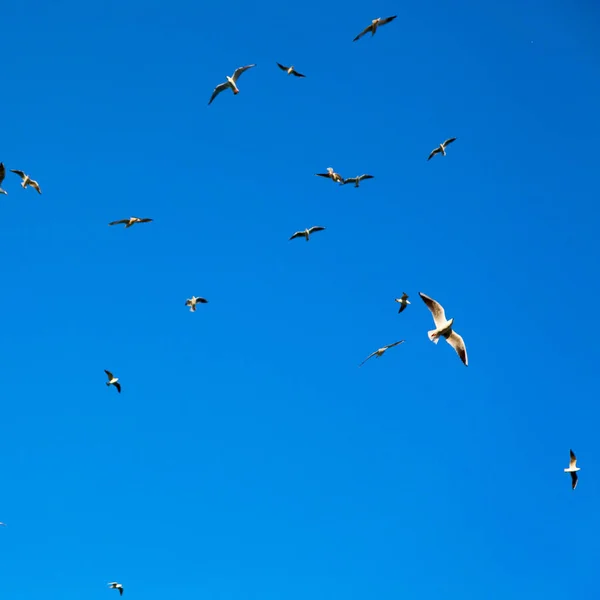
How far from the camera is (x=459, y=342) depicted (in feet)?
74.3

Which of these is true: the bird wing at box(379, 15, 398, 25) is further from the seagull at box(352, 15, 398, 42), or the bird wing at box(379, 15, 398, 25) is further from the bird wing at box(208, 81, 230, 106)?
the bird wing at box(208, 81, 230, 106)

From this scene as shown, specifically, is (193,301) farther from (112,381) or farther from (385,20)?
(385,20)

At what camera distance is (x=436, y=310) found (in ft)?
76.5

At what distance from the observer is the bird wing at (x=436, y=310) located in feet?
75.9

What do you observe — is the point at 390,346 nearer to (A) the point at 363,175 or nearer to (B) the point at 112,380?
(A) the point at 363,175

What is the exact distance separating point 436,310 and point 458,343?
130cm

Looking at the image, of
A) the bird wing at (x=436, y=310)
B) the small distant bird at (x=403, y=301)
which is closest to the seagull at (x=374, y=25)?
the small distant bird at (x=403, y=301)

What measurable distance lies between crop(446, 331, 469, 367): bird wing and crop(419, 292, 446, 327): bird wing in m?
0.49

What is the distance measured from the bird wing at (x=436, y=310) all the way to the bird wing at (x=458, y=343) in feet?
1.62

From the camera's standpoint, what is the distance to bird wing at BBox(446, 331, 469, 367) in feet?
72.8

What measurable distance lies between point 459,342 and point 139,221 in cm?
2383

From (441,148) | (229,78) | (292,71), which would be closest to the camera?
(229,78)

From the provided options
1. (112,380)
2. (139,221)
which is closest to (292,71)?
(139,221)

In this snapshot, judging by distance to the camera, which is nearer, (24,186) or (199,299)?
(24,186)
